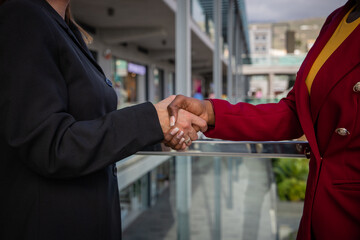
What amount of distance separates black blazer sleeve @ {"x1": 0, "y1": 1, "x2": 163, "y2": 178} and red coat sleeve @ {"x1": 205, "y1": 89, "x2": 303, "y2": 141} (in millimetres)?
445

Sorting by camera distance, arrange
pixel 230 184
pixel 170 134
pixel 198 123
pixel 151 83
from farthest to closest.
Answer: pixel 151 83
pixel 230 184
pixel 198 123
pixel 170 134

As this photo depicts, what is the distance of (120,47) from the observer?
52.5ft

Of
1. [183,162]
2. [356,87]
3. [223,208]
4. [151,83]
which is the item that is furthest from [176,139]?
[151,83]

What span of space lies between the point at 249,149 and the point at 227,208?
11.1 ft

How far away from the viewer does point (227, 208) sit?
15.6 feet

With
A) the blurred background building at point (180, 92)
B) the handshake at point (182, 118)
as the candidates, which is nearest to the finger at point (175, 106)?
the handshake at point (182, 118)

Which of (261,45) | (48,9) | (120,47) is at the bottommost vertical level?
(48,9)

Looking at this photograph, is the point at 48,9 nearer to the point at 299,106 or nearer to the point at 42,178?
the point at 42,178

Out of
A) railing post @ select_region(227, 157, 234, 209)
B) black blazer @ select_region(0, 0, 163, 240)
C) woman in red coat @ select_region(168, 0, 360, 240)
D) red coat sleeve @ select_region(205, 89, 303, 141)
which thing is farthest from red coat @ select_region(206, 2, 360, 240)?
railing post @ select_region(227, 157, 234, 209)

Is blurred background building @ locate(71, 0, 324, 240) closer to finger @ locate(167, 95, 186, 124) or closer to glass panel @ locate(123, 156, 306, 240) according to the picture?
glass panel @ locate(123, 156, 306, 240)

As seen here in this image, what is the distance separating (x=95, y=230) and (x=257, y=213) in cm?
424

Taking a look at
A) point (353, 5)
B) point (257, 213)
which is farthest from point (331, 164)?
point (257, 213)

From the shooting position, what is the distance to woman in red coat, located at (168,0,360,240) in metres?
1.02

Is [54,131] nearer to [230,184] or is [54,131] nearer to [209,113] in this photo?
[209,113]
